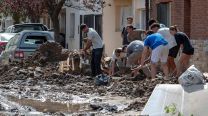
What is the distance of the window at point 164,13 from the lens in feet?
84.1

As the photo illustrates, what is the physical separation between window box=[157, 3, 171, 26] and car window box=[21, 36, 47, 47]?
5089mm

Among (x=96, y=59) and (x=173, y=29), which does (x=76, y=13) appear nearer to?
(x=96, y=59)

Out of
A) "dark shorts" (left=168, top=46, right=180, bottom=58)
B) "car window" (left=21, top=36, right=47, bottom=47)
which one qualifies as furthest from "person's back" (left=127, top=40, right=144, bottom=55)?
"car window" (left=21, top=36, right=47, bottom=47)

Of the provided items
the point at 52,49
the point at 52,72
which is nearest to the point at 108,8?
the point at 52,49

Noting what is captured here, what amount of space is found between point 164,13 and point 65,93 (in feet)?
34.4

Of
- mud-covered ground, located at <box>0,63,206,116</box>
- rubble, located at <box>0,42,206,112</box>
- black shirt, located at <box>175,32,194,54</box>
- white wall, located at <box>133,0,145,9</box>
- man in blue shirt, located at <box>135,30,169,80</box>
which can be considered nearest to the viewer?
mud-covered ground, located at <box>0,63,206,116</box>

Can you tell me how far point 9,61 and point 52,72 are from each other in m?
2.85

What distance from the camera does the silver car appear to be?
75.5 feet

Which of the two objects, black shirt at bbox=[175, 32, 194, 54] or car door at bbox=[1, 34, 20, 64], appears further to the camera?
car door at bbox=[1, 34, 20, 64]

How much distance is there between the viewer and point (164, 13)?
26.1 m

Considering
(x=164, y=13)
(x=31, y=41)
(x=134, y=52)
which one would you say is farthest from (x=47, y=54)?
(x=134, y=52)

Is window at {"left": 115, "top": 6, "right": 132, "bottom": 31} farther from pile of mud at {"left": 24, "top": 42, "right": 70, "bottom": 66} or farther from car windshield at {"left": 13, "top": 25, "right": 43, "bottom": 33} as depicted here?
pile of mud at {"left": 24, "top": 42, "right": 70, "bottom": 66}

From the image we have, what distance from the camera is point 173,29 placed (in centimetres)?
1741

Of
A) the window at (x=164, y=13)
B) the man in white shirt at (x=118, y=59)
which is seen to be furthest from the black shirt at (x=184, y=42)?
the window at (x=164, y=13)
